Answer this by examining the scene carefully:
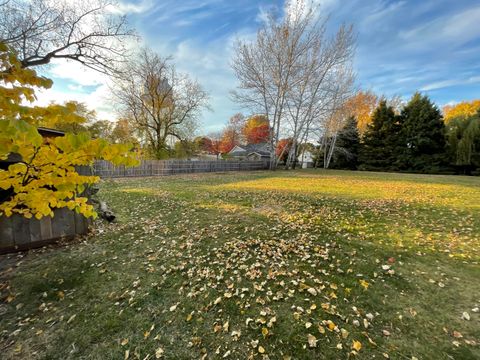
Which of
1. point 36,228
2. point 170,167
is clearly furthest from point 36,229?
point 170,167

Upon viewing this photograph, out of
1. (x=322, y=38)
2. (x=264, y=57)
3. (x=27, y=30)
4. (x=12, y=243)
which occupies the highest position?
(x=322, y=38)

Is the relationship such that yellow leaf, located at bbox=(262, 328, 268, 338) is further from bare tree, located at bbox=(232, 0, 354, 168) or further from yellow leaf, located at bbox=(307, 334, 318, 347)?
bare tree, located at bbox=(232, 0, 354, 168)

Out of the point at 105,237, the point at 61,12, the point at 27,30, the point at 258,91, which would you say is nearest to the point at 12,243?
the point at 105,237

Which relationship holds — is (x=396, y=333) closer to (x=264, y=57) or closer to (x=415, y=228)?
(x=415, y=228)

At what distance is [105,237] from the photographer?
3670 mm

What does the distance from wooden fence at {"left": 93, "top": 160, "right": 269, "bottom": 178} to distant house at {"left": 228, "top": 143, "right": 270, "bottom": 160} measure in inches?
576

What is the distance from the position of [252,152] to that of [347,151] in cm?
1653

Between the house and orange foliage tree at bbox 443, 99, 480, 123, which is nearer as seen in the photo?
orange foliage tree at bbox 443, 99, 480, 123

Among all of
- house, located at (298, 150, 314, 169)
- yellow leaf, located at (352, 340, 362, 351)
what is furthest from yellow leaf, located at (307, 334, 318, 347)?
house, located at (298, 150, 314, 169)

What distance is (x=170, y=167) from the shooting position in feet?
56.7

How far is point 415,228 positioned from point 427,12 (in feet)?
34.7

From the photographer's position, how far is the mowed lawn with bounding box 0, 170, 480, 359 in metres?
1.72

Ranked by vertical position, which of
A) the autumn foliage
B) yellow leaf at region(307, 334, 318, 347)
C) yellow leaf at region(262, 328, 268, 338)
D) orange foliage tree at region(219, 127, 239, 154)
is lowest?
yellow leaf at region(262, 328, 268, 338)

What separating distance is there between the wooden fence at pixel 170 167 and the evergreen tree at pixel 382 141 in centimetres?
1209
